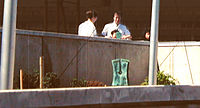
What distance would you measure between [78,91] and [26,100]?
871mm

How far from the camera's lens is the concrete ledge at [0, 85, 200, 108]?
6.23 metres

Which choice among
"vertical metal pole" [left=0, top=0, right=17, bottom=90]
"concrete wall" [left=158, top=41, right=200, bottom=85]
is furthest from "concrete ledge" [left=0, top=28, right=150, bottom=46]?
"vertical metal pole" [left=0, top=0, right=17, bottom=90]

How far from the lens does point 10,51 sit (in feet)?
25.1

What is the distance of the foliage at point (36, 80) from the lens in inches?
411

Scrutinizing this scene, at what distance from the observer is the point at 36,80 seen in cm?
1066

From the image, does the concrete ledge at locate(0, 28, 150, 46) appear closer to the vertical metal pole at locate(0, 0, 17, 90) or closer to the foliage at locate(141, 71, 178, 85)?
the foliage at locate(141, 71, 178, 85)

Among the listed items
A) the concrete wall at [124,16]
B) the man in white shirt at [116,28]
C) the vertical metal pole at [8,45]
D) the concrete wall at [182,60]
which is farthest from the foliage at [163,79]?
the concrete wall at [124,16]

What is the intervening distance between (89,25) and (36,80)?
2340mm

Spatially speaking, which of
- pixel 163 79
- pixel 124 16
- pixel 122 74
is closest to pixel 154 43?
pixel 122 74

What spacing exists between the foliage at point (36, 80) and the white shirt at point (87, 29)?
167 cm

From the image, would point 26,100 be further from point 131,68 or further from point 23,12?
point 23,12

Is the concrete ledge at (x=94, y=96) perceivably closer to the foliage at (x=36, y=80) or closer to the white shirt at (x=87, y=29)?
the foliage at (x=36, y=80)

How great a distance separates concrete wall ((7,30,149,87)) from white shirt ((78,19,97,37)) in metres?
0.17

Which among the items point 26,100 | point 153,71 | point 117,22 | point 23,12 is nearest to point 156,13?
point 153,71
